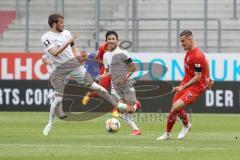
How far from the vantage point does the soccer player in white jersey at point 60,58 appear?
16656mm

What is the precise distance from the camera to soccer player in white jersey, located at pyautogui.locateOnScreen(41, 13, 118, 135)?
54.6 ft

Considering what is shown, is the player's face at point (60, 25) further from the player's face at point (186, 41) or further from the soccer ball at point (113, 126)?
the player's face at point (186, 41)

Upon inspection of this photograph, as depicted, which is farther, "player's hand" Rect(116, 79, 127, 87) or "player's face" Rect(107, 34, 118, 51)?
"player's hand" Rect(116, 79, 127, 87)

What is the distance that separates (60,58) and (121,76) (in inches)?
78.6

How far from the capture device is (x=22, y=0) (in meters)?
29.8

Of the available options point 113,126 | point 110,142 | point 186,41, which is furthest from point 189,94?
point 113,126

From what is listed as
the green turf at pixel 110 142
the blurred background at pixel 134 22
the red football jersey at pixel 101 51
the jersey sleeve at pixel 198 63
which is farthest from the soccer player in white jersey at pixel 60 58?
the blurred background at pixel 134 22

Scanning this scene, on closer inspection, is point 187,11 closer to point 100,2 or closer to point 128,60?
point 100,2

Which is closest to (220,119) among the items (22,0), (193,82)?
(193,82)

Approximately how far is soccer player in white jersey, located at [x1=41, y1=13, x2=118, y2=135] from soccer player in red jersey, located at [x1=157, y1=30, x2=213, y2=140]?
1.89 metres

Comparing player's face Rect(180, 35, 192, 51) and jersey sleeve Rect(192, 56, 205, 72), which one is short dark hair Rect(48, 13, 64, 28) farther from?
jersey sleeve Rect(192, 56, 205, 72)

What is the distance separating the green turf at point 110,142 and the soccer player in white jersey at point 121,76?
1.60 feet

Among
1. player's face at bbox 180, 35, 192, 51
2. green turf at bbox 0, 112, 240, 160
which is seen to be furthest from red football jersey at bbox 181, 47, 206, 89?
green turf at bbox 0, 112, 240, 160

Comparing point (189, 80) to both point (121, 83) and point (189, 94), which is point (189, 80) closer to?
point (189, 94)
